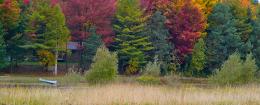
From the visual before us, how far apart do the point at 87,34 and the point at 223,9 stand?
43.1 feet

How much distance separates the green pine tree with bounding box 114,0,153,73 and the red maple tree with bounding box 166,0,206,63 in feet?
11.2

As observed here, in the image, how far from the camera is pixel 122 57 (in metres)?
42.5

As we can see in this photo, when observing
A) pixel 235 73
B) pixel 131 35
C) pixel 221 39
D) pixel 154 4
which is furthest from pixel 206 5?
pixel 235 73

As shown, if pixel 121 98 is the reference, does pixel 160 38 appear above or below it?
above

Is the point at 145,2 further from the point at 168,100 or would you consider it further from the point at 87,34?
the point at 168,100

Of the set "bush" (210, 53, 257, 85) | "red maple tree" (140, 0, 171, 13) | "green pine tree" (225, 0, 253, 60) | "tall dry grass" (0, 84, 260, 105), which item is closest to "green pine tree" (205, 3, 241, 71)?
"green pine tree" (225, 0, 253, 60)

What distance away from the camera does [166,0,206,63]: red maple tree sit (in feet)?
148

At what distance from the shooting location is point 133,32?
139 ft

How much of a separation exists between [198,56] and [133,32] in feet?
20.2

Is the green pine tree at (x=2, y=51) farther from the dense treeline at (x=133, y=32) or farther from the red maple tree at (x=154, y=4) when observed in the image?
the red maple tree at (x=154, y=4)

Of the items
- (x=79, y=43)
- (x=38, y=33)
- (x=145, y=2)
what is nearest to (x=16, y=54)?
(x=38, y=33)

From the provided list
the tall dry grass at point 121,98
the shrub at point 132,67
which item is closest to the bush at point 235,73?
the tall dry grass at point 121,98

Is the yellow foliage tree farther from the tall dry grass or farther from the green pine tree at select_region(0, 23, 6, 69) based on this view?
the tall dry grass

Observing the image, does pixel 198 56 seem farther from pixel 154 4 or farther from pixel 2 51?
pixel 2 51
